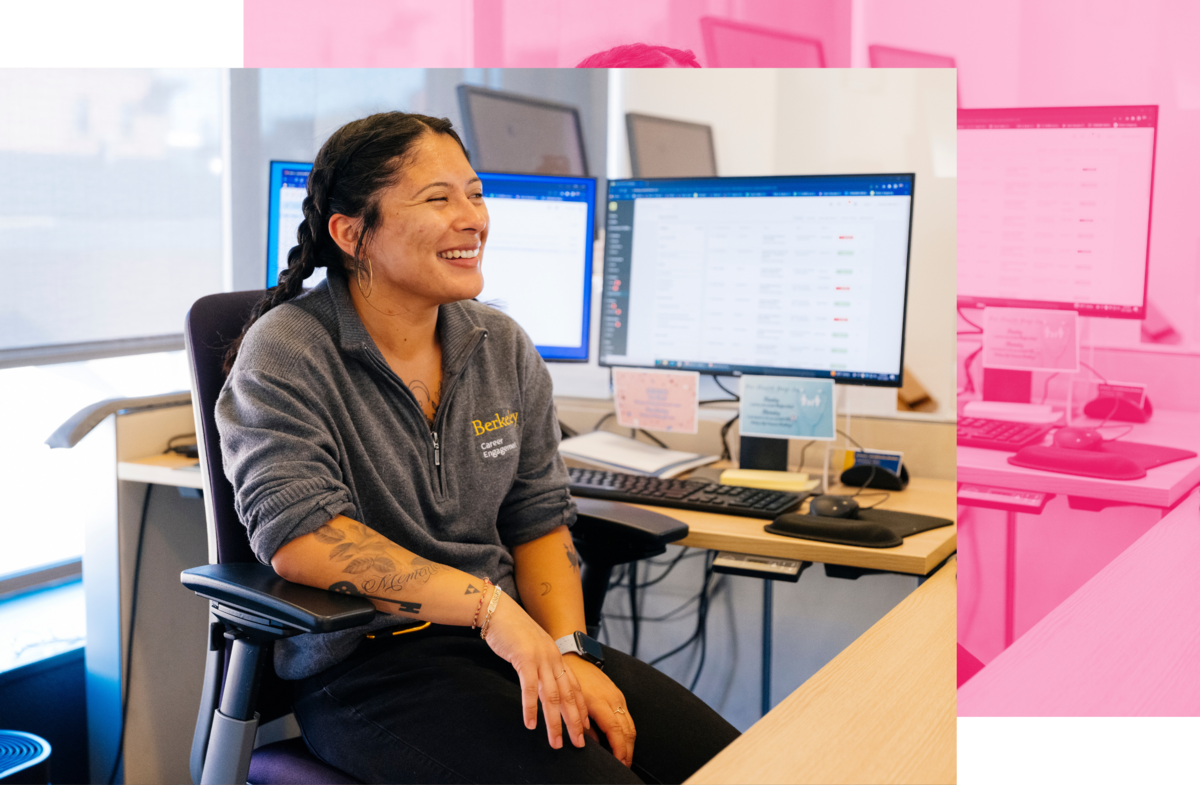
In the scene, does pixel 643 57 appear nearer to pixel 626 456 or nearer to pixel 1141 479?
pixel 1141 479

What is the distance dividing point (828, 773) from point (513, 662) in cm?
42

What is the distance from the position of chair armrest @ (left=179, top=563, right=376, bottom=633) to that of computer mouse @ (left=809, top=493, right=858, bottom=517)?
0.63 meters

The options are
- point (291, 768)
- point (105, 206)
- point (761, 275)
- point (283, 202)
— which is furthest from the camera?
point (105, 206)

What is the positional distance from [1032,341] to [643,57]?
55 centimetres

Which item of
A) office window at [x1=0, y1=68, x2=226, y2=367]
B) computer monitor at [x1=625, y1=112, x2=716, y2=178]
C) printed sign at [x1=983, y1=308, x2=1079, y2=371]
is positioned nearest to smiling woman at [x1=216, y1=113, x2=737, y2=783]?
printed sign at [x1=983, y1=308, x2=1079, y2=371]

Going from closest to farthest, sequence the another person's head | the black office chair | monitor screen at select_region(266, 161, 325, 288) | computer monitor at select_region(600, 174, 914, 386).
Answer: the another person's head < the black office chair < computer monitor at select_region(600, 174, 914, 386) < monitor screen at select_region(266, 161, 325, 288)

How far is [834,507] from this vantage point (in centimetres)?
126

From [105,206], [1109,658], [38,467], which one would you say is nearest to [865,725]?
Answer: [1109,658]

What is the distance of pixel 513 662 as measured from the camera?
3.14 feet

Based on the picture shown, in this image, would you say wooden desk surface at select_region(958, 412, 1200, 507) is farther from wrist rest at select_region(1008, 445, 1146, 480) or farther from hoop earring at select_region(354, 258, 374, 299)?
hoop earring at select_region(354, 258, 374, 299)

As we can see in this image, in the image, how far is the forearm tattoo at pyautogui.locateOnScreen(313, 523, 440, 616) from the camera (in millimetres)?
959

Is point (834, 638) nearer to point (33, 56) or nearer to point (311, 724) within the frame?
point (311, 724)
